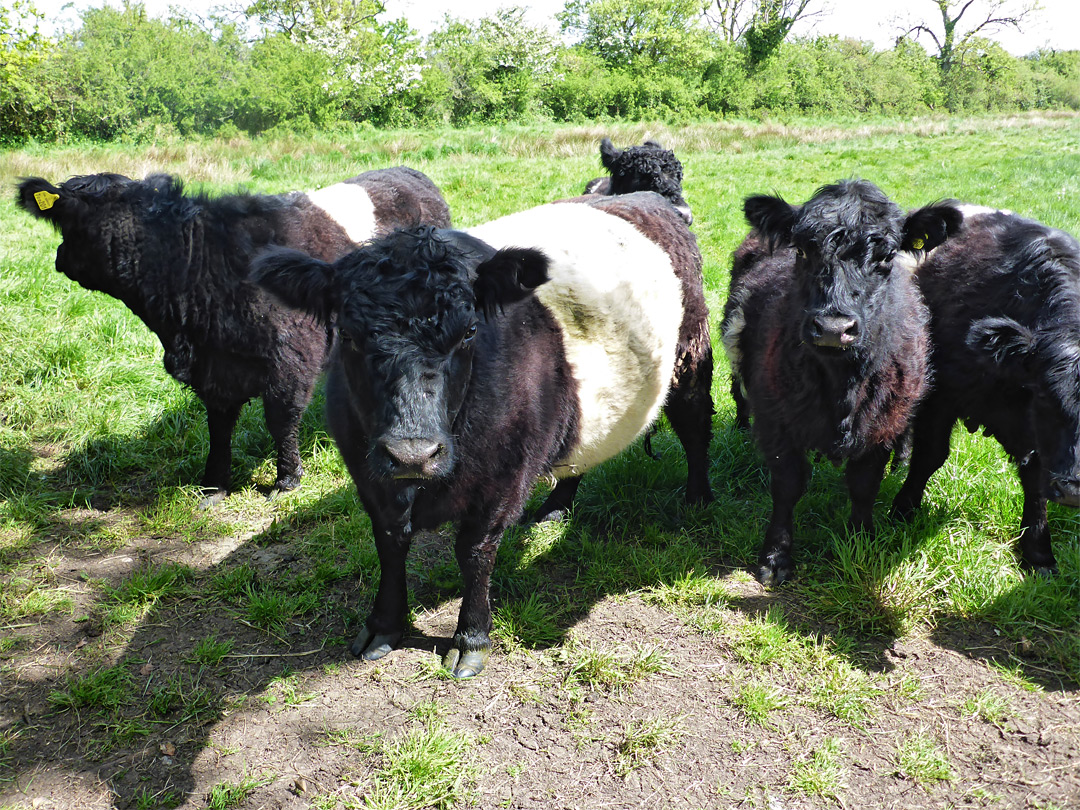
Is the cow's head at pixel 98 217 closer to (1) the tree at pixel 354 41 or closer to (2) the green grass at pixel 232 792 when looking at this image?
(2) the green grass at pixel 232 792

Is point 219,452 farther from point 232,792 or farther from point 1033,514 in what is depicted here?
point 1033,514

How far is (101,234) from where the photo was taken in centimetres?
464

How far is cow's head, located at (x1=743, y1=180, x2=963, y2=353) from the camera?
10.9ft

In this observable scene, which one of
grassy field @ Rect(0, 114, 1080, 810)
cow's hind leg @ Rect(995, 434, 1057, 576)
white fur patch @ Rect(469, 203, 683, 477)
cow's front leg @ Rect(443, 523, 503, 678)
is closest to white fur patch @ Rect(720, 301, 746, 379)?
white fur patch @ Rect(469, 203, 683, 477)

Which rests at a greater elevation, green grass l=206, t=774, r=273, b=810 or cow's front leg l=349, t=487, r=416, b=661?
cow's front leg l=349, t=487, r=416, b=661

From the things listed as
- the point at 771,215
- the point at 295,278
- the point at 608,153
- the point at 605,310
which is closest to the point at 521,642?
the point at 605,310

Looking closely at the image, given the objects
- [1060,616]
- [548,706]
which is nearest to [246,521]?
[548,706]

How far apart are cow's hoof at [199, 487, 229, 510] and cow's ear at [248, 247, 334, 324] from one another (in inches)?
98.5

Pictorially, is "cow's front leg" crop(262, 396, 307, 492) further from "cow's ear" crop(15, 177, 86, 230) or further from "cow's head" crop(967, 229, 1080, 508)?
"cow's head" crop(967, 229, 1080, 508)

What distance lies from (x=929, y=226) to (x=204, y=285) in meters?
4.26

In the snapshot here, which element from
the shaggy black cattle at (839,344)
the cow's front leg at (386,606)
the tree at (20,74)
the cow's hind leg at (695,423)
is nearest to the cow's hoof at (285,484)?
the cow's front leg at (386,606)

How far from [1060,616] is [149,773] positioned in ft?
13.9

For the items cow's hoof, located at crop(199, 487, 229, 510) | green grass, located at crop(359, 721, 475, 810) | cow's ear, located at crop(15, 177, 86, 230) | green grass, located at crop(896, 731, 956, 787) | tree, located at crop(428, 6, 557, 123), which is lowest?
green grass, located at crop(896, 731, 956, 787)

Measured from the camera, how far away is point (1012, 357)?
→ 3645 millimetres
